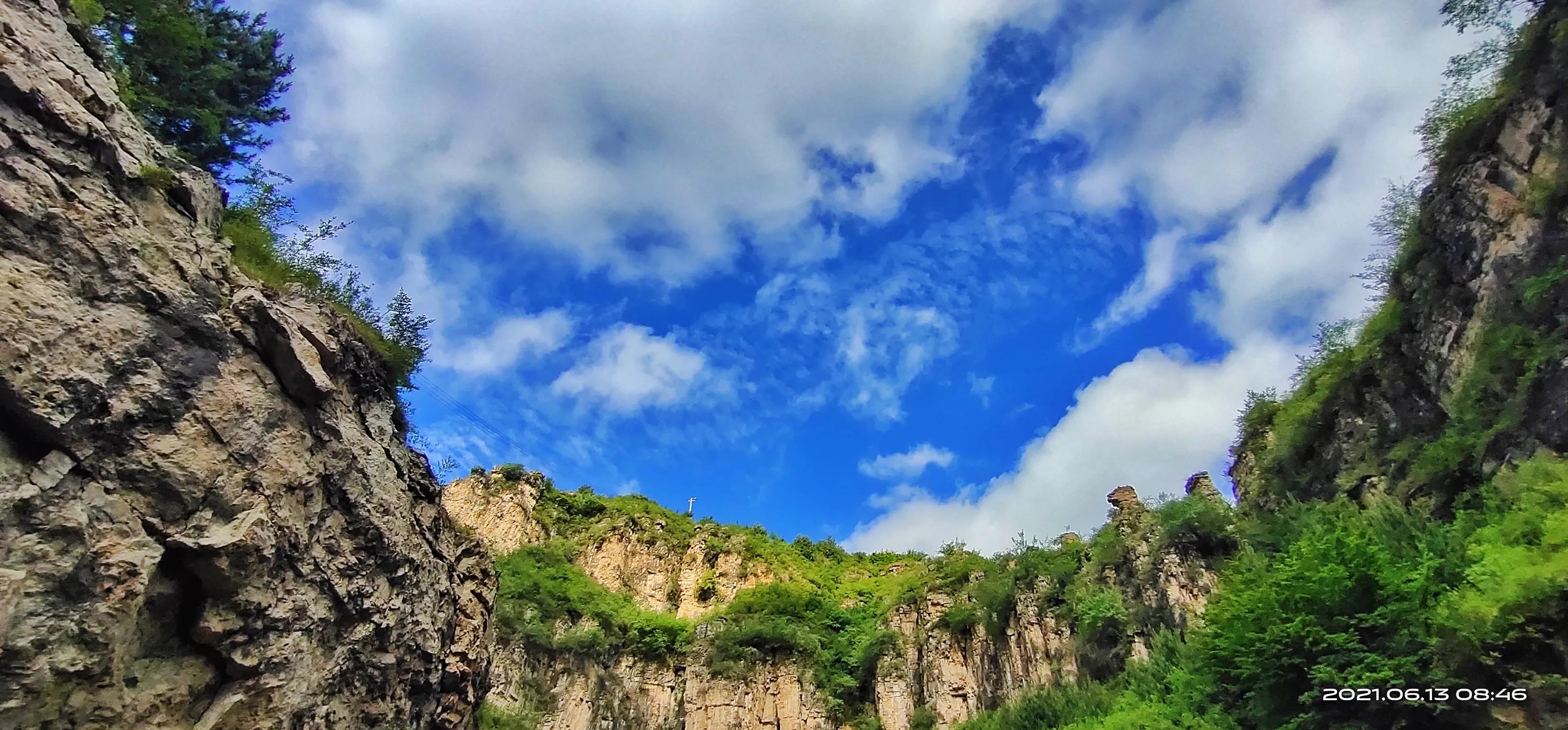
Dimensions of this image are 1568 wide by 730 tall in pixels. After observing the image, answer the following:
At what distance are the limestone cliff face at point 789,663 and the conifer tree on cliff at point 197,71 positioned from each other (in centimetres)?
2339

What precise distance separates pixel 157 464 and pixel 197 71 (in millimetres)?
9719

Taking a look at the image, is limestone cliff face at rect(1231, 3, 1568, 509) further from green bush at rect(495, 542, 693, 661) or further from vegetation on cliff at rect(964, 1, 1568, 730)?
green bush at rect(495, 542, 693, 661)

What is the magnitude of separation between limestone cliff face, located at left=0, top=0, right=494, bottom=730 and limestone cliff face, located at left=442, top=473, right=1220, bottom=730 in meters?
20.5

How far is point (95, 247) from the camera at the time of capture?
851 centimetres

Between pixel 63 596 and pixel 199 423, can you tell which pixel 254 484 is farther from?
pixel 63 596

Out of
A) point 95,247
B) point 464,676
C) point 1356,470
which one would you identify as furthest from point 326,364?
point 1356,470

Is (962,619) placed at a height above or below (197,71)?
below

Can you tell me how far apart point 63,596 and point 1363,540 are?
703 inches

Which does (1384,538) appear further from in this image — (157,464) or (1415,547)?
(157,464)

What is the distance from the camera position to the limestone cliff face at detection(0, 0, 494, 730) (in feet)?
24.5

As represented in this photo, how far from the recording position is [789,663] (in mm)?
34750

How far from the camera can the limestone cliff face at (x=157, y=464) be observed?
7.46 m
